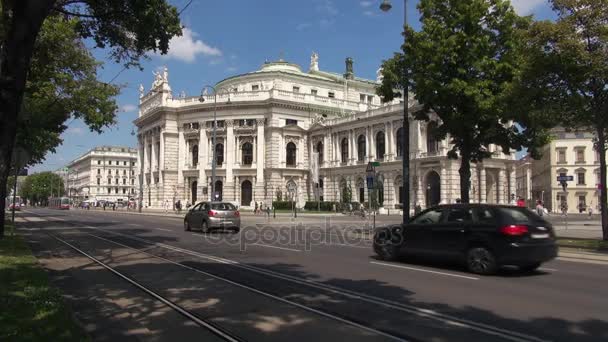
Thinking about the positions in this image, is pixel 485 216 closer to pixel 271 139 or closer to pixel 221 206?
pixel 221 206

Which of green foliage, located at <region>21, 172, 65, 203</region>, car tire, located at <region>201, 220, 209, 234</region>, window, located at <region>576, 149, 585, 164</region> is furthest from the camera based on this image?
green foliage, located at <region>21, 172, 65, 203</region>

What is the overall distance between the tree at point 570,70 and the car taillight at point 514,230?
8266 mm

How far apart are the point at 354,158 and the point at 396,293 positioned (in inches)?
2367

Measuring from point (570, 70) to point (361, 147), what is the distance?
169 ft

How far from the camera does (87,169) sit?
497 feet

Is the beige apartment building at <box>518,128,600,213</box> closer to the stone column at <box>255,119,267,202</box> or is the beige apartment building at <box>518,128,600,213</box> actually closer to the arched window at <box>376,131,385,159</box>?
the arched window at <box>376,131,385,159</box>

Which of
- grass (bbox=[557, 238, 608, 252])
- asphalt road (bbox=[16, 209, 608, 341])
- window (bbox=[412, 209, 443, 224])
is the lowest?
grass (bbox=[557, 238, 608, 252])

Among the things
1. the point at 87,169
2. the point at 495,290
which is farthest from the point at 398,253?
the point at 87,169

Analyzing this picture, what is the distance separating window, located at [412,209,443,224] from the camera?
1195cm

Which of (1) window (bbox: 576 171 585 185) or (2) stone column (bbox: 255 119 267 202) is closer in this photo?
(1) window (bbox: 576 171 585 185)

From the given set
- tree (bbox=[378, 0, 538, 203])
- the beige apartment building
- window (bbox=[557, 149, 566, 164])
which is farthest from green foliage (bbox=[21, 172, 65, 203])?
tree (bbox=[378, 0, 538, 203])

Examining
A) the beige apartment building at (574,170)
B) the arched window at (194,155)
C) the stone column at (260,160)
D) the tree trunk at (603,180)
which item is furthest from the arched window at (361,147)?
the tree trunk at (603,180)

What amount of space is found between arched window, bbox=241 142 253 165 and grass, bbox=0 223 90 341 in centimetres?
6604

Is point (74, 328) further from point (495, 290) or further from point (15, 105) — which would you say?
point (495, 290)
